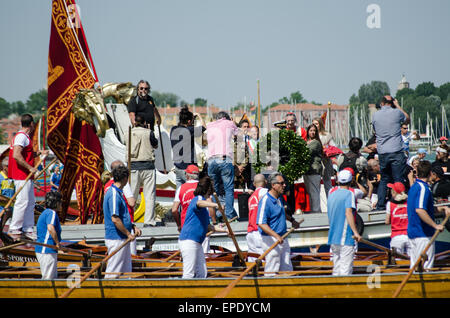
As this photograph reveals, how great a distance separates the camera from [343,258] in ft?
32.6

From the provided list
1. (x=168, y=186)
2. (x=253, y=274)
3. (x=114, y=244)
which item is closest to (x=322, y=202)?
(x=168, y=186)

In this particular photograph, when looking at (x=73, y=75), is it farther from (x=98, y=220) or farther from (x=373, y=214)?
(x=373, y=214)

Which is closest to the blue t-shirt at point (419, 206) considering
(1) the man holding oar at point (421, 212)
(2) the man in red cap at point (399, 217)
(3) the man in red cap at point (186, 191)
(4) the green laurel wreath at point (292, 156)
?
(1) the man holding oar at point (421, 212)

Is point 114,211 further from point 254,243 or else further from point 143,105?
point 143,105

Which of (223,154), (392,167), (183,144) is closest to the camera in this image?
(392,167)

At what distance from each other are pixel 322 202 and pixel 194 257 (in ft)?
20.7

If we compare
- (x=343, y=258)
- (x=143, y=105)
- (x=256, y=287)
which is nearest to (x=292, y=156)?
(x=143, y=105)

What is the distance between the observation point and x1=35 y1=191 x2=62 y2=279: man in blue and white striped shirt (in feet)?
33.2

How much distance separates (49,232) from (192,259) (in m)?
2.21

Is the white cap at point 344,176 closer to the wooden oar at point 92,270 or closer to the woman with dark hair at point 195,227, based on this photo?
the woman with dark hair at point 195,227

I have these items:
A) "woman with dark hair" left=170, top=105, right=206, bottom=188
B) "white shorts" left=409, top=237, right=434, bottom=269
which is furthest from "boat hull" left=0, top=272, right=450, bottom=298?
"woman with dark hair" left=170, top=105, right=206, bottom=188

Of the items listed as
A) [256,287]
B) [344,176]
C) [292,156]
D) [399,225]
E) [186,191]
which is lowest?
[256,287]

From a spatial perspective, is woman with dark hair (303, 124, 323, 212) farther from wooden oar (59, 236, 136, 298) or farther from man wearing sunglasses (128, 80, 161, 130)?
wooden oar (59, 236, 136, 298)

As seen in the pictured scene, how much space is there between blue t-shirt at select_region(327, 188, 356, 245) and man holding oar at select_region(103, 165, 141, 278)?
2.95 meters
